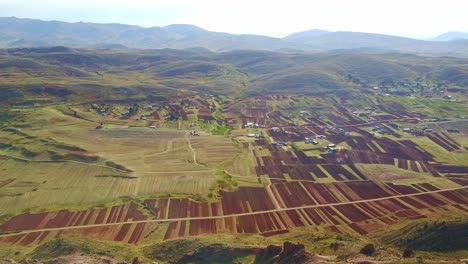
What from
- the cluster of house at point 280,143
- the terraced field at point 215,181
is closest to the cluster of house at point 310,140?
the terraced field at point 215,181

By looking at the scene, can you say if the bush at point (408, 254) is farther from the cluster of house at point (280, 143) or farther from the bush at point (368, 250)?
the cluster of house at point (280, 143)

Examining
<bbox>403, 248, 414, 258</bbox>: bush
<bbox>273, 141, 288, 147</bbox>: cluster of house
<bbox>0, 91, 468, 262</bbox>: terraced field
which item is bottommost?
<bbox>0, 91, 468, 262</bbox>: terraced field

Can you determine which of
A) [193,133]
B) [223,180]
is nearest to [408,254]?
[223,180]

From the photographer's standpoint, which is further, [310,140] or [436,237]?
[310,140]

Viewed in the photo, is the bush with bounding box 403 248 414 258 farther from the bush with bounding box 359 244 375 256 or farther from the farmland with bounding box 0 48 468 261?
the farmland with bounding box 0 48 468 261

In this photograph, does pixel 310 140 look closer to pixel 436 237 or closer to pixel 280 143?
pixel 280 143

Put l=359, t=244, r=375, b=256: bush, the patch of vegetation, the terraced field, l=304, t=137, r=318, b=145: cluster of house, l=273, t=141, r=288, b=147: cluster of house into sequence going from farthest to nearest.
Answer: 1. l=304, t=137, r=318, b=145: cluster of house
2. l=273, t=141, r=288, b=147: cluster of house
3. the terraced field
4. the patch of vegetation
5. l=359, t=244, r=375, b=256: bush

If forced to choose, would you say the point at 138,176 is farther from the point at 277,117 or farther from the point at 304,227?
the point at 277,117

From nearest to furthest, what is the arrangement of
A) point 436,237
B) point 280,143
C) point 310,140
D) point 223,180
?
point 436,237
point 223,180
point 280,143
point 310,140

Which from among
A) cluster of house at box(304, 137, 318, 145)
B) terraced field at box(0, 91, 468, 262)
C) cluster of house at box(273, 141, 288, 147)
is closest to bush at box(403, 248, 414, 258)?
terraced field at box(0, 91, 468, 262)
